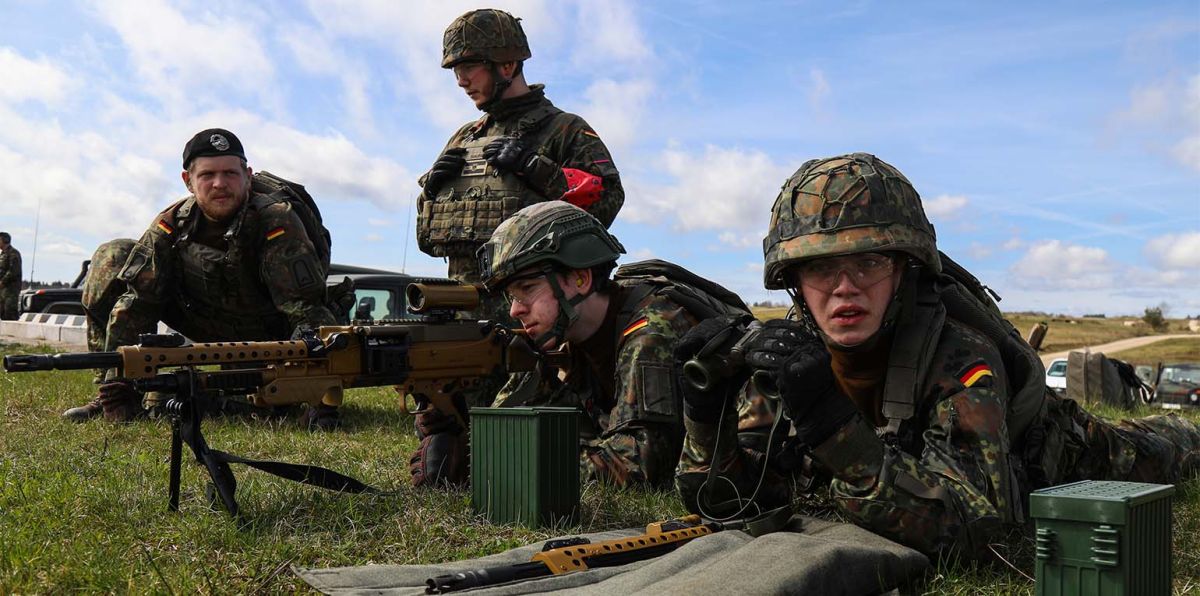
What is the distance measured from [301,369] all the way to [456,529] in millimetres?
1076

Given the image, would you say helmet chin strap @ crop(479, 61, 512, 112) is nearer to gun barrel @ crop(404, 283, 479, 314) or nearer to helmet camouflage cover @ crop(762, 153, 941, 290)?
gun barrel @ crop(404, 283, 479, 314)

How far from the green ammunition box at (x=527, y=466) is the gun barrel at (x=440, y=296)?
33.3 inches

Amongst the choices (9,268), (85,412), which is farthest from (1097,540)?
(9,268)

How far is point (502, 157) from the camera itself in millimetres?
6965

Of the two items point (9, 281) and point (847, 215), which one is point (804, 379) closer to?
point (847, 215)

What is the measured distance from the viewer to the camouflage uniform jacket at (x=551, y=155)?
7.03 meters

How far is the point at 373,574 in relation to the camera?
3.08m

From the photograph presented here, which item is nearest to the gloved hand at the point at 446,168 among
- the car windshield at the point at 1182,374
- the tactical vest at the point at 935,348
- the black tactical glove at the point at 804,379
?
the tactical vest at the point at 935,348

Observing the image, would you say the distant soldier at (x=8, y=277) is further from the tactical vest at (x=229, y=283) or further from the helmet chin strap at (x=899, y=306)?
the helmet chin strap at (x=899, y=306)

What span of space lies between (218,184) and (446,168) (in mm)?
1671

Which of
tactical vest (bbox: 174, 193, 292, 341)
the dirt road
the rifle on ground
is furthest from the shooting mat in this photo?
the dirt road

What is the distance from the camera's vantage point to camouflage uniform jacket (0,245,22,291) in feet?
73.4

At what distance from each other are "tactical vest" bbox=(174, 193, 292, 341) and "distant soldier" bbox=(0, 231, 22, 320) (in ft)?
55.1

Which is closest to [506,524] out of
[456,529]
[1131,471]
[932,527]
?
[456,529]
